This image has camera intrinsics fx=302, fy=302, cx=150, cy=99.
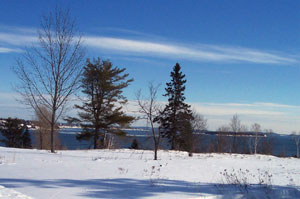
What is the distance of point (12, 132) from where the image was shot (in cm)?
5019

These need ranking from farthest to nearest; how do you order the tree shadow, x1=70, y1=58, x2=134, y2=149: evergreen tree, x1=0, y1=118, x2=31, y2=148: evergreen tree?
x1=0, y1=118, x2=31, y2=148: evergreen tree
x1=70, y1=58, x2=134, y2=149: evergreen tree
the tree shadow

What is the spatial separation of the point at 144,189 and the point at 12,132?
1942 inches

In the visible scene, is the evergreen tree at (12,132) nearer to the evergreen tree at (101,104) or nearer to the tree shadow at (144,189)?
the evergreen tree at (101,104)

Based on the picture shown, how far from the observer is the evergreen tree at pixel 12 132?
49594 millimetres

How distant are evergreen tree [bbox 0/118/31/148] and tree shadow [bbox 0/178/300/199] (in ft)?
155

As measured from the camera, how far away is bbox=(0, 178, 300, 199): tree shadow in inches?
240

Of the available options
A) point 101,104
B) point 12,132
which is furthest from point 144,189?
point 12,132

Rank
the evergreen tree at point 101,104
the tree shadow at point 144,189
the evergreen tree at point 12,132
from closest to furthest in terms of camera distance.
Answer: the tree shadow at point 144,189
the evergreen tree at point 101,104
the evergreen tree at point 12,132

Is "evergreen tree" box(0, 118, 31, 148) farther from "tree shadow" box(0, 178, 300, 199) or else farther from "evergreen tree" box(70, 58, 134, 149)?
"tree shadow" box(0, 178, 300, 199)

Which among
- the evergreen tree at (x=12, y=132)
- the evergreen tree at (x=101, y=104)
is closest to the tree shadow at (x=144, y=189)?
the evergreen tree at (x=101, y=104)

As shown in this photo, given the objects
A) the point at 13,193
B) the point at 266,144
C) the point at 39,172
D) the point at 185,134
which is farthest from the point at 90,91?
the point at 266,144

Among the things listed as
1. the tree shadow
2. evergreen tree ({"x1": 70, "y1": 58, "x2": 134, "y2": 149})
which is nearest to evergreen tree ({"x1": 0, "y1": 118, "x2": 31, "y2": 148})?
evergreen tree ({"x1": 70, "y1": 58, "x2": 134, "y2": 149})

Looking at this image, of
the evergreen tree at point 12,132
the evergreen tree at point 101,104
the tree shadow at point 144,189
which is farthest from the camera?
the evergreen tree at point 12,132

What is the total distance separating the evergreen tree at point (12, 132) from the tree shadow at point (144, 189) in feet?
155
